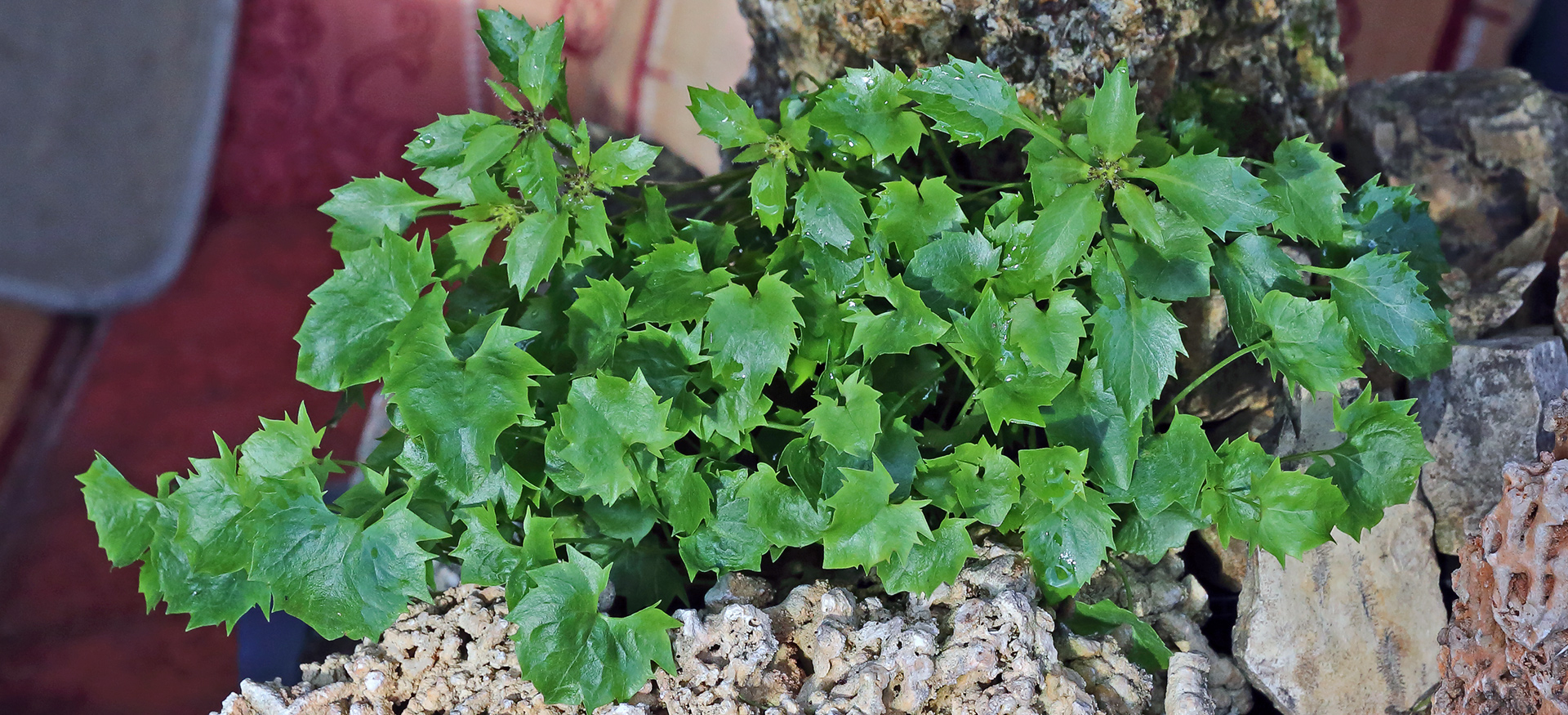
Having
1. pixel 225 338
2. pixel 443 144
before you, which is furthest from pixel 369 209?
pixel 225 338

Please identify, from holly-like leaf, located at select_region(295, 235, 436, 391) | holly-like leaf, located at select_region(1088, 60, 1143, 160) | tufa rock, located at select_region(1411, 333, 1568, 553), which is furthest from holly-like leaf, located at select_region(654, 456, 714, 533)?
tufa rock, located at select_region(1411, 333, 1568, 553)

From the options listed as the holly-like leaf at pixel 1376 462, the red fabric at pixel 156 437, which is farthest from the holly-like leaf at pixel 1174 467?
the red fabric at pixel 156 437

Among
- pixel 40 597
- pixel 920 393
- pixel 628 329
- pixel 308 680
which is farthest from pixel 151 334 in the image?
pixel 920 393

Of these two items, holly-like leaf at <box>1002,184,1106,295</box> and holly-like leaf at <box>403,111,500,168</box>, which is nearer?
holly-like leaf at <box>1002,184,1106,295</box>

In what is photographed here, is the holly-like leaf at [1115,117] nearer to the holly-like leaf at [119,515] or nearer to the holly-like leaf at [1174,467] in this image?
the holly-like leaf at [1174,467]

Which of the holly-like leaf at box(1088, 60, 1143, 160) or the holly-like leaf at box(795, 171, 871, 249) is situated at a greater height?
the holly-like leaf at box(1088, 60, 1143, 160)

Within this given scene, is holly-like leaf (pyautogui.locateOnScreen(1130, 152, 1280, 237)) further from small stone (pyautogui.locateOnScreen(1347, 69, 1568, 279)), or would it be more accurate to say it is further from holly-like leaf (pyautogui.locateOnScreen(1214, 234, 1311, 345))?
small stone (pyautogui.locateOnScreen(1347, 69, 1568, 279))
